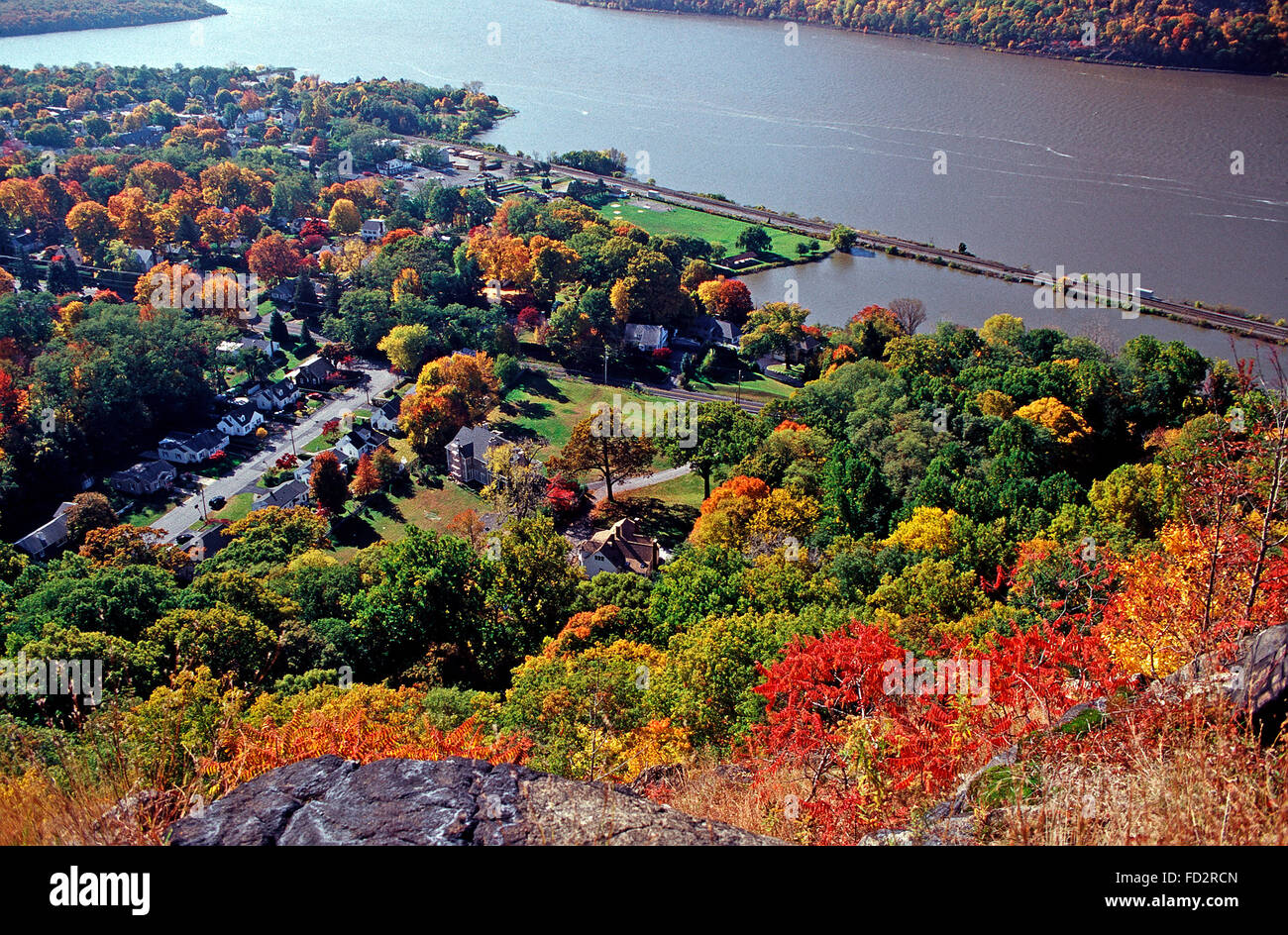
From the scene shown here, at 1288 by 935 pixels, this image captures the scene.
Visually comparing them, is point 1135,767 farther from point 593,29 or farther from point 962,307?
point 593,29

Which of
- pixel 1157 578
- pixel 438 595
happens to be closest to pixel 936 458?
pixel 1157 578

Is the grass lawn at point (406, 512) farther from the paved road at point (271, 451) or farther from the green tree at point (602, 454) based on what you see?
the paved road at point (271, 451)

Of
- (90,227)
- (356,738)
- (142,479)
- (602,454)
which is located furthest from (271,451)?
(356,738)

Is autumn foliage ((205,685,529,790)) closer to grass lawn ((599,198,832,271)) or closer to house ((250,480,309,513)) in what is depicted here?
house ((250,480,309,513))

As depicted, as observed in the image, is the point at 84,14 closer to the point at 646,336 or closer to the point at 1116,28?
the point at 646,336

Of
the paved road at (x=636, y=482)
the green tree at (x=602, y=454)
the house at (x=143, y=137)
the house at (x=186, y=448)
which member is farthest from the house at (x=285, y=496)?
the house at (x=143, y=137)

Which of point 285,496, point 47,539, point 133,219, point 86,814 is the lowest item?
point 47,539
